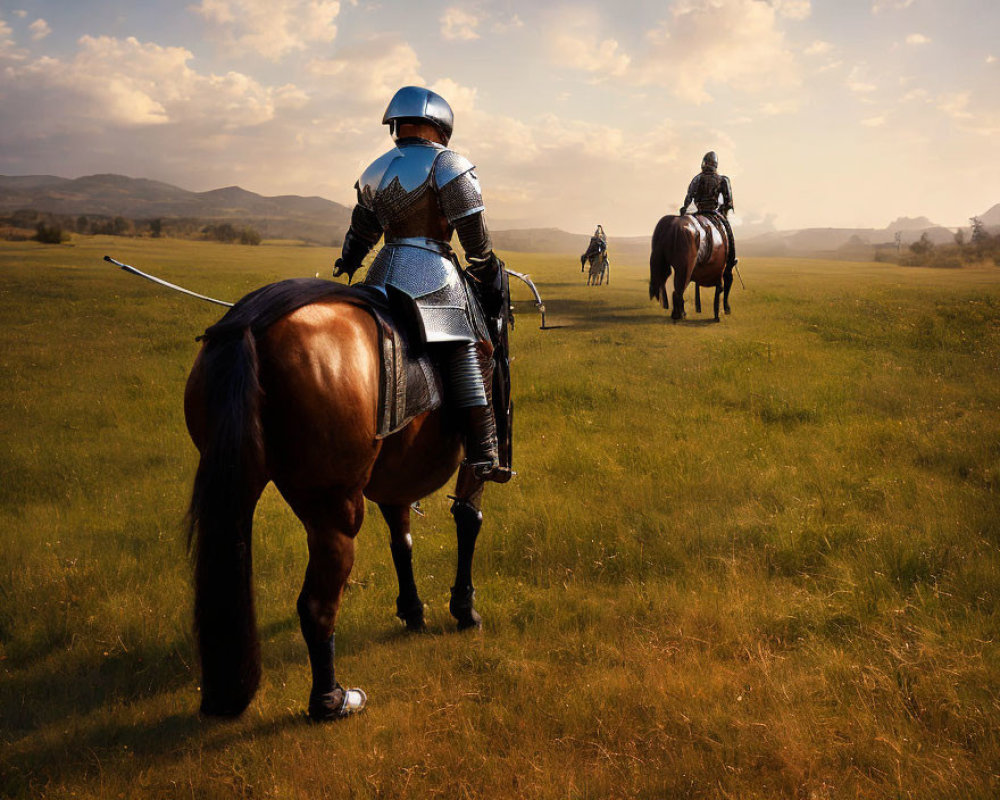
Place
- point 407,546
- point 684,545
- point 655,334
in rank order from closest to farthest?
point 407,546, point 684,545, point 655,334

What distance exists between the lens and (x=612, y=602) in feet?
14.9

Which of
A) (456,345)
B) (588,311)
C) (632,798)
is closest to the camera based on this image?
(632,798)

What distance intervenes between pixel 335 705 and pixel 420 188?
2970mm

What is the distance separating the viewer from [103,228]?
2219 cm

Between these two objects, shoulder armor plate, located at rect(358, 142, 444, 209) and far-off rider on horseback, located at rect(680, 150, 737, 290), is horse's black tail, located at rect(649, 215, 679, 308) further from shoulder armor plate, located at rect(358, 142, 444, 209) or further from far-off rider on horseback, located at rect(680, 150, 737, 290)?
shoulder armor plate, located at rect(358, 142, 444, 209)

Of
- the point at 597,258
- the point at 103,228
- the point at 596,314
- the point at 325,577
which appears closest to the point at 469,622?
the point at 325,577

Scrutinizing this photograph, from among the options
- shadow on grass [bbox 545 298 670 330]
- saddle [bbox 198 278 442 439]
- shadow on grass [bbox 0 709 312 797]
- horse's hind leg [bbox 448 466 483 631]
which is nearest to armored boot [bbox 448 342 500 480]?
saddle [bbox 198 278 442 439]

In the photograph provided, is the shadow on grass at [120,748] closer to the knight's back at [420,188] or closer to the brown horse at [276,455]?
the brown horse at [276,455]

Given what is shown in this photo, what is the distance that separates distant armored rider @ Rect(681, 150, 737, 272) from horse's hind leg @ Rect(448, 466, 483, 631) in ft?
46.3

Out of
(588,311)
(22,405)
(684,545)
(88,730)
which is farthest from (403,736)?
(588,311)

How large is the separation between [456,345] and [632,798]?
249 cm

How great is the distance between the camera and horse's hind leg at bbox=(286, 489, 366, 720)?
10.2ft

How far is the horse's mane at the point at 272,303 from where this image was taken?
2781 millimetres

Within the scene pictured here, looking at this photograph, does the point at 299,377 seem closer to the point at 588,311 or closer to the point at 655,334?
the point at 655,334
